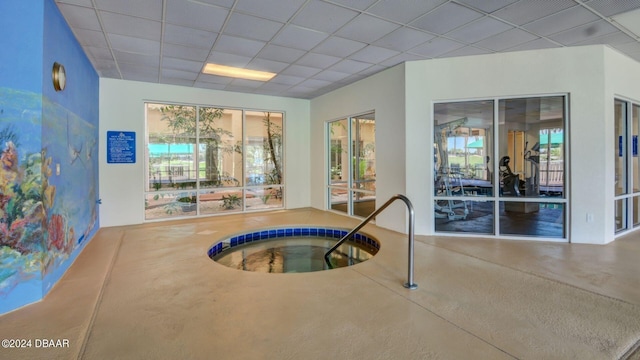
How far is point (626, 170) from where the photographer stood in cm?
543

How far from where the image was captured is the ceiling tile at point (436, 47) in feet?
14.3

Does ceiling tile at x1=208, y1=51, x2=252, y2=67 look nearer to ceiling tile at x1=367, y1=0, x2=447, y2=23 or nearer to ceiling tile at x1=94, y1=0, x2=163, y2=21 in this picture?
ceiling tile at x1=94, y1=0, x2=163, y2=21

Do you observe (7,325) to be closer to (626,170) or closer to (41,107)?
(41,107)

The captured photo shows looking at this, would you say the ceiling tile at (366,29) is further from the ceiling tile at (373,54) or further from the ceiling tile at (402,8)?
the ceiling tile at (373,54)

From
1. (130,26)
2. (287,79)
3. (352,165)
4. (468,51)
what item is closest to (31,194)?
(130,26)

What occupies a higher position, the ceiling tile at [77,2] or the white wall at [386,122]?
the ceiling tile at [77,2]

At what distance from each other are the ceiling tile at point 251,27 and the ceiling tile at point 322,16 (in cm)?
31

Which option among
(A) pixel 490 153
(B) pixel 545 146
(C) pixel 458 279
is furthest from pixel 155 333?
(B) pixel 545 146

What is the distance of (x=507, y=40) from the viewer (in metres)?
4.29

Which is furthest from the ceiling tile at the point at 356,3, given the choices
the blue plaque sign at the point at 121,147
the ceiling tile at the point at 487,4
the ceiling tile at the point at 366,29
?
the blue plaque sign at the point at 121,147

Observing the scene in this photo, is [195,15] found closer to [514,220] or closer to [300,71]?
[300,71]

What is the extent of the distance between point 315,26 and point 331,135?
3.75 metres

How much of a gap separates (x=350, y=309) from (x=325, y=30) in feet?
10.8

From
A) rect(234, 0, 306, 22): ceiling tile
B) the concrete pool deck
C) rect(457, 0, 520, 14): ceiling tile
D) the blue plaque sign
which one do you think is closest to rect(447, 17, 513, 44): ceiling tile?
rect(457, 0, 520, 14): ceiling tile
